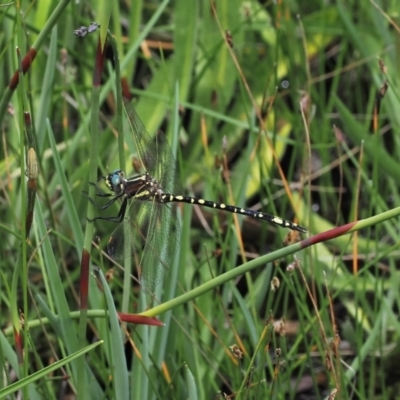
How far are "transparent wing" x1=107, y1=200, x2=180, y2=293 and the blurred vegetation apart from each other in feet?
0.11

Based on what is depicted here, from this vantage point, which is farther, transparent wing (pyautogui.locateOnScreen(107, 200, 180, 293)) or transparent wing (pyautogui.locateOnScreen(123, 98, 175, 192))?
transparent wing (pyautogui.locateOnScreen(123, 98, 175, 192))

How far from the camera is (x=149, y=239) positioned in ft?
3.97

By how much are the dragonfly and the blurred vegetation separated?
1.3 inches

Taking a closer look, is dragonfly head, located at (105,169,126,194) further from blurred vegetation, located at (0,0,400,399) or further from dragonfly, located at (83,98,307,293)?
blurred vegetation, located at (0,0,400,399)

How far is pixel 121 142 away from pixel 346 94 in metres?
1.52

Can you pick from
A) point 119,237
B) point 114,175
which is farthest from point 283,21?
point 119,237

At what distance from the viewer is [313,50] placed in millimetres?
2318

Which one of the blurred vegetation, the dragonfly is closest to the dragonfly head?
the dragonfly

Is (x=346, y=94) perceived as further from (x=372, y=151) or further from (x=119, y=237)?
(x=119, y=237)

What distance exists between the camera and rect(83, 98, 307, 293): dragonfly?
116 centimetres

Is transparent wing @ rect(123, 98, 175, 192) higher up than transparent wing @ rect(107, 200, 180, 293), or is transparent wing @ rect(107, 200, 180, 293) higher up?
transparent wing @ rect(123, 98, 175, 192)

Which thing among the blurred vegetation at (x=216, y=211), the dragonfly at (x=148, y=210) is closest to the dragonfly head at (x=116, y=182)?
the dragonfly at (x=148, y=210)

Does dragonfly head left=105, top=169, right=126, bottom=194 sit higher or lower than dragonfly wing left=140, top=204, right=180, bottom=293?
higher

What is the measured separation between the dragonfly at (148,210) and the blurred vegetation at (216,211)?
34 mm
